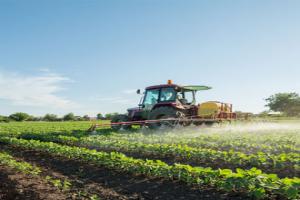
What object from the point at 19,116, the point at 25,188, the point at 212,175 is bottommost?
the point at 25,188

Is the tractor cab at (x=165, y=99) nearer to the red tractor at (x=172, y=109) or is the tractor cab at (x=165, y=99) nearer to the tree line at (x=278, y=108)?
the red tractor at (x=172, y=109)

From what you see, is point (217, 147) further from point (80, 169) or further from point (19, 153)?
point (19, 153)

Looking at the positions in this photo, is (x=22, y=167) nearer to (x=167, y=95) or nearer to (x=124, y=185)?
(x=124, y=185)

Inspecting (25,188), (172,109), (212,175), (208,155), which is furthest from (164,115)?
(25,188)

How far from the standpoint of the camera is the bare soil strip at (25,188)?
15.0 ft

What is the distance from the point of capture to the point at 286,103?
49344mm

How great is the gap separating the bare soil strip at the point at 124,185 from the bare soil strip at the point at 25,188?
1.81ft

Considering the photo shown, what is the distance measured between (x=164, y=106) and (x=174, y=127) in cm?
116

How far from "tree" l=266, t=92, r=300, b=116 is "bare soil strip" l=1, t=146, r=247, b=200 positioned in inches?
1867

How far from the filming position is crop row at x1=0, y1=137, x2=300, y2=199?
3863 mm

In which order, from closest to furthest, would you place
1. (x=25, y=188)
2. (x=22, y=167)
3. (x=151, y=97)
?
1. (x=25, y=188)
2. (x=22, y=167)
3. (x=151, y=97)

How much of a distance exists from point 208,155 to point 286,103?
4776cm

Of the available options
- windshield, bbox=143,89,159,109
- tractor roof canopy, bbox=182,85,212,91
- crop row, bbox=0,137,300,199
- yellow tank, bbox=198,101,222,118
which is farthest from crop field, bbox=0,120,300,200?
tractor roof canopy, bbox=182,85,212,91

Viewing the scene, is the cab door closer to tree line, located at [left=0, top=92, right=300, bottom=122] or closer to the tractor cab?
the tractor cab
